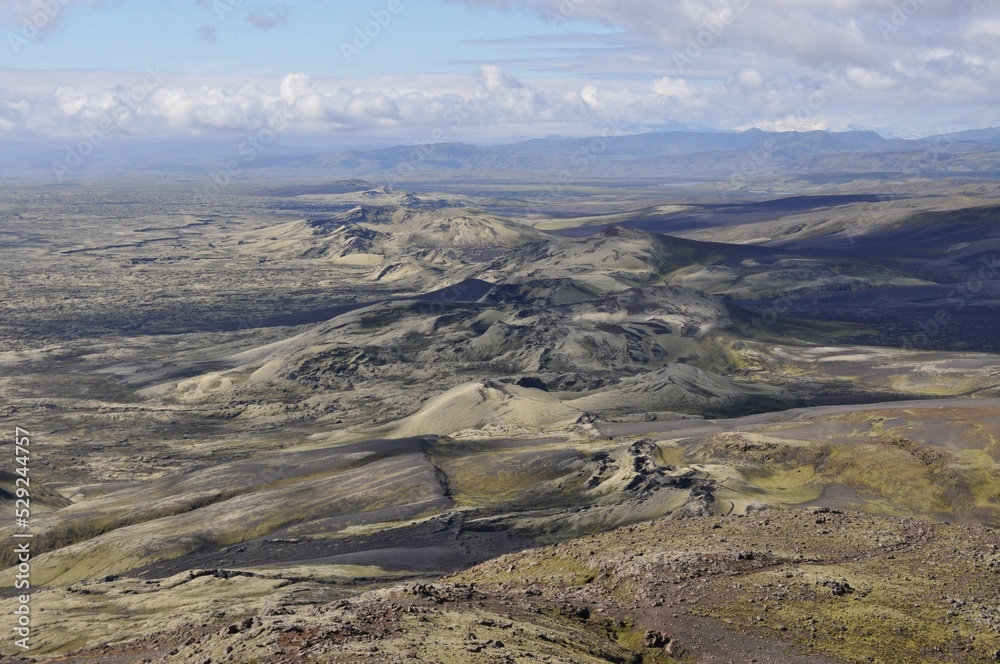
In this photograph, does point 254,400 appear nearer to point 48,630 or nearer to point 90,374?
point 90,374

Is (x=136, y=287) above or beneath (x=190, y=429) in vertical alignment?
above

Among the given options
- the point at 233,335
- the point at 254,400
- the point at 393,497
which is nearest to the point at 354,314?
the point at 233,335

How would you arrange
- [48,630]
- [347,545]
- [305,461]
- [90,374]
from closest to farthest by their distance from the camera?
[48,630], [347,545], [305,461], [90,374]

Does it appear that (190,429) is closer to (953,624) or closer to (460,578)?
(460,578)

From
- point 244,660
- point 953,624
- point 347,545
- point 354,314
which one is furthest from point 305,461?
point 354,314

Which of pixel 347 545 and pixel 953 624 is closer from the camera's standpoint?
pixel 953 624

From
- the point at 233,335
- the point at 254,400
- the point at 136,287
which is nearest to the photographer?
the point at 254,400
